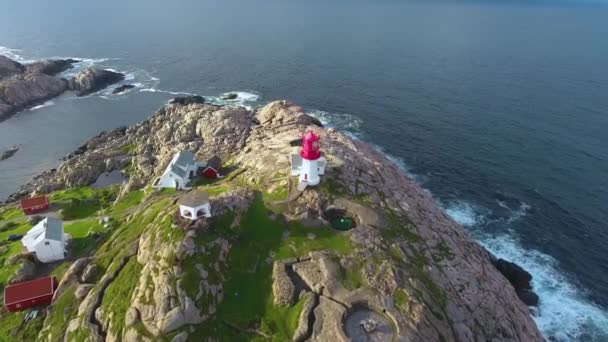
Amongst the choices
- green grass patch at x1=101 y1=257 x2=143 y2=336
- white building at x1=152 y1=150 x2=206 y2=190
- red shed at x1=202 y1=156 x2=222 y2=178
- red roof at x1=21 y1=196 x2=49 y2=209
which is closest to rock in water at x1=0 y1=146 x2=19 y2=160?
red roof at x1=21 y1=196 x2=49 y2=209

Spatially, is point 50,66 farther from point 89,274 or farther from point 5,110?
point 89,274

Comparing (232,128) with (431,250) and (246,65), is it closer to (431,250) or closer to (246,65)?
(431,250)

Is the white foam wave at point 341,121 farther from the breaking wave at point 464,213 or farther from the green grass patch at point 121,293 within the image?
the green grass patch at point 121,293

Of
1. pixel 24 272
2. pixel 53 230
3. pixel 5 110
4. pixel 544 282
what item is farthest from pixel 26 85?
pixel 544 282

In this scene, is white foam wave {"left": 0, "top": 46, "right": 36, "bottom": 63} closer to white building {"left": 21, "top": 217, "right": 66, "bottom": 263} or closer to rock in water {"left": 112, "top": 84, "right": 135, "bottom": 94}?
rock in water {"left": 112, "top": 84, "right": 135, "bottom": 94}

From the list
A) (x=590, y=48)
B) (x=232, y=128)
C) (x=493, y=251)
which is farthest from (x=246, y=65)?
(x=590, y=48)

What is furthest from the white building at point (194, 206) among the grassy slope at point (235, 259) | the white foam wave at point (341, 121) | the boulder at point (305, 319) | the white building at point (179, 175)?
the white foam wave at point (341, 121)
